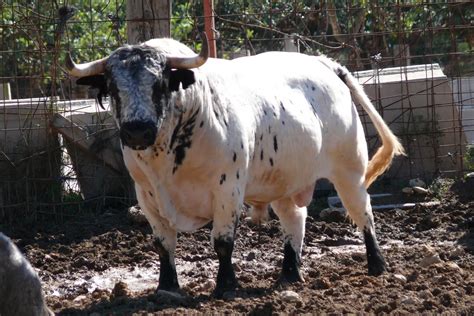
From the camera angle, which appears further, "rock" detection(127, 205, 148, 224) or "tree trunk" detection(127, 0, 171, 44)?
"tree trunk" detection(127, 0, 171, 44)

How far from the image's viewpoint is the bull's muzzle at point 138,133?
7848mm

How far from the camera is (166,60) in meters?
8.30

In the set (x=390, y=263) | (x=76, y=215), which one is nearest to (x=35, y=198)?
(x=76, y=215)

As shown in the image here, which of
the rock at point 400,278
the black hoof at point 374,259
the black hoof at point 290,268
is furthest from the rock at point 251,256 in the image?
the rock at point 400,278

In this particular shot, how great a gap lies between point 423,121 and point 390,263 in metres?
4.10

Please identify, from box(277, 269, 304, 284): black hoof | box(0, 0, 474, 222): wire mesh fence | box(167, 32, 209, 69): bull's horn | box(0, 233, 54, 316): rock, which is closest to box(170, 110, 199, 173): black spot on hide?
box(167, 32, 209, 69): bull's horn

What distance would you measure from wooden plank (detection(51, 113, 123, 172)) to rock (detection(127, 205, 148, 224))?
1.13 meters

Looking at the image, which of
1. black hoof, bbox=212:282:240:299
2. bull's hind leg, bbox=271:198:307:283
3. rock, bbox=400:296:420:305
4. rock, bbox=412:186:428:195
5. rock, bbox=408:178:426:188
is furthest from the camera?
rock, bbox=408:178:426:188

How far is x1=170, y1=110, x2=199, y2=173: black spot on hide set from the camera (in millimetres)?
8422

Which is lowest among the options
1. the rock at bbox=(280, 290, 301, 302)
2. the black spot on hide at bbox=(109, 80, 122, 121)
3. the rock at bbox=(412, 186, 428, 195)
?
the rock at bbox=(280, 290, 301, 302)

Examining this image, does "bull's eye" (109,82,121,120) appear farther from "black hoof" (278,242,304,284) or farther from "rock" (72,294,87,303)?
"black hoof" (278,242,304,284)

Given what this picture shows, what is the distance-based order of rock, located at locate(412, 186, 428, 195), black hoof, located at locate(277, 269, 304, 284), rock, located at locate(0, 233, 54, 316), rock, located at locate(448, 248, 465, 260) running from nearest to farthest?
rock, located at locate(0, 233, 54, 316)
black hoof, located at locate(277, 269, 304, 284)
rock, located at locate(448, 248, 465, 260)
rock, located at locate(412, 186, 428, 195)

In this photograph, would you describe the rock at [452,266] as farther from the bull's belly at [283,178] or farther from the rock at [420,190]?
the rock at [420,190]

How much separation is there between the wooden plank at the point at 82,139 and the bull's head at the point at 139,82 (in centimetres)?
452
